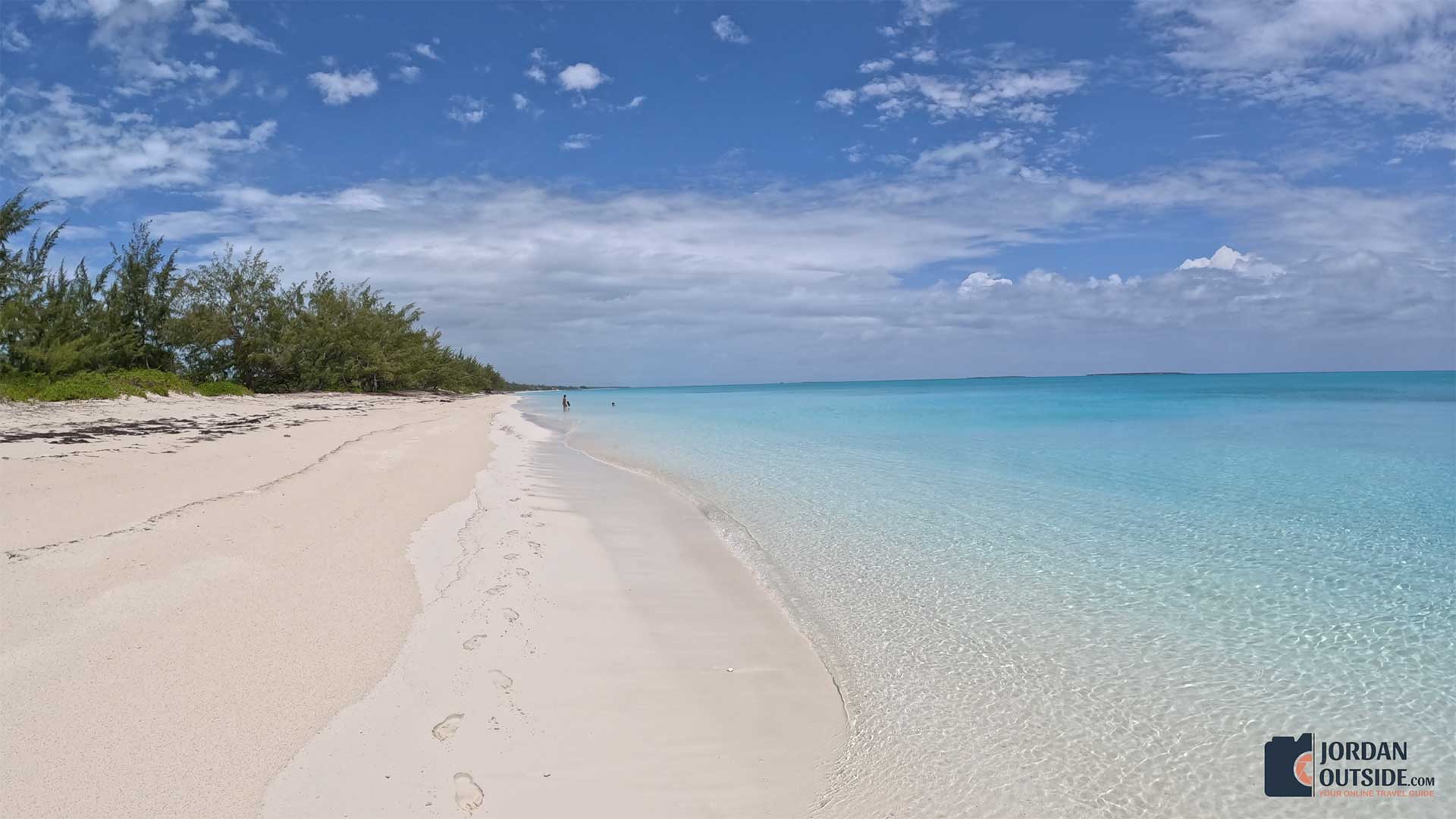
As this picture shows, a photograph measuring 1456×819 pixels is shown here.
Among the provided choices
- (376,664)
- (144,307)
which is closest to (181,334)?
(144,307)

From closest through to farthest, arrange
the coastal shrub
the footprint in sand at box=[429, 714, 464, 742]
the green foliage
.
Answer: the footprint in sand at box=[429, 714, 464, 742], the green foliage, the coastal shrub

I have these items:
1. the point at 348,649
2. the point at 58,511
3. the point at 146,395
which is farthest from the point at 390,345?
the point at 348,649

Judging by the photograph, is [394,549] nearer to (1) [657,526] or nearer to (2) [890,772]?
(1) [657,526]

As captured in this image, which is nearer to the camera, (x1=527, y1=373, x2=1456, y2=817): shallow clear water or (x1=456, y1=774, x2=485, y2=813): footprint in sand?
(x1=456, y1=774, x2=485, y2=813): footprint in sand

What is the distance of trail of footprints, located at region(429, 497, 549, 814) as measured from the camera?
334cm

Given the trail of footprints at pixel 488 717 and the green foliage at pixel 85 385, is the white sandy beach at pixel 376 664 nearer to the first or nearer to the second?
the trail of footprints at pixel 488 717

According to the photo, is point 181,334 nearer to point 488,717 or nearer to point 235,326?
point 235,326

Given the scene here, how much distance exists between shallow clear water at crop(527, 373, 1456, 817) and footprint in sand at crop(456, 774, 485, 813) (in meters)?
1.62

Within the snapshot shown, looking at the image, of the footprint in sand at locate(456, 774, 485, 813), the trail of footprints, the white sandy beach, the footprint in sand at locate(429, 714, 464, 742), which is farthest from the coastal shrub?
the footprint in sand at locate(456, 774, 485, 813)

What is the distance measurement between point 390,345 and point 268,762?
5836 centimetres

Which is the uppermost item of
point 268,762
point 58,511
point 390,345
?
point 390,345

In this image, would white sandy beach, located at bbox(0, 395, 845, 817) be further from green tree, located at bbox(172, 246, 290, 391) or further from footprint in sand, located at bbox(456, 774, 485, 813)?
green tree, located at bbox(172, 246, 290, 391)

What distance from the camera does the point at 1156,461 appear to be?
16.9 meters

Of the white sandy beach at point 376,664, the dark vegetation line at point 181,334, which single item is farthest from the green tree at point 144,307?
the white sandy beach at point 376,664
